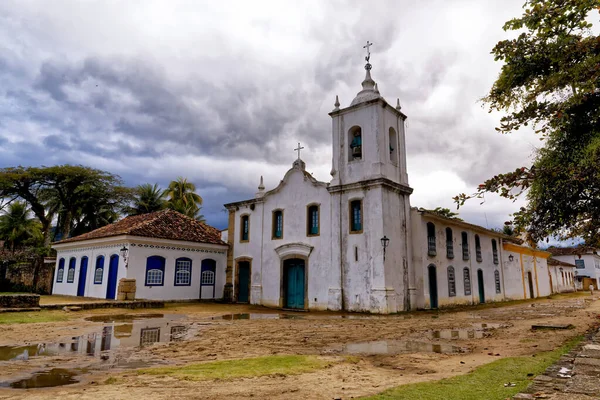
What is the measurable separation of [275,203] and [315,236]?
3.11m

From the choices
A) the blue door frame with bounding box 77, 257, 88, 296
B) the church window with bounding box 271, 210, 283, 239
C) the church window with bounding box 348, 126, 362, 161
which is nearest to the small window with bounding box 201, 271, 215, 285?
the church window with bounding box 271, 210, 283, 239

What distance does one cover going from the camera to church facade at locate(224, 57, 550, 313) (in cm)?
1695

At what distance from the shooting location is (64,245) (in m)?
24.1

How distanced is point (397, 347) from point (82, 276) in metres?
19.7

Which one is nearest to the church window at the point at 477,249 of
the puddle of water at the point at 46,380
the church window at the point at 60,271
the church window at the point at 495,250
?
the church window at the point at 495,250

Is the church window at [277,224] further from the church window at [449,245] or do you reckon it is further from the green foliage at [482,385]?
the green foliage at [482,385]

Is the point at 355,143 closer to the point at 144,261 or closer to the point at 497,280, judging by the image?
the point at 144,261

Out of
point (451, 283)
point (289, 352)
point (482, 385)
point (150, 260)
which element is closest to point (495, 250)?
point (451, 283)

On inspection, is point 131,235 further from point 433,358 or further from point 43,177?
point 43,177

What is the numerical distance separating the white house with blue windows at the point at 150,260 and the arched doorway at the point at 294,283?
15.6 ft

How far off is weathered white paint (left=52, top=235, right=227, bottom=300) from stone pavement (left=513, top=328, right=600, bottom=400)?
1777cm

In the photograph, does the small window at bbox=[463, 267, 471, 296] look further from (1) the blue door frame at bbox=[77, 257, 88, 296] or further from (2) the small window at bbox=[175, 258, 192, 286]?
(1) the blue door frame at bbox=[77, 257, 88, 296]

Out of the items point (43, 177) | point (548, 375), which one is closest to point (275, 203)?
point (548, 375)

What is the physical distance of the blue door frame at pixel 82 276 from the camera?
22.1 meters
